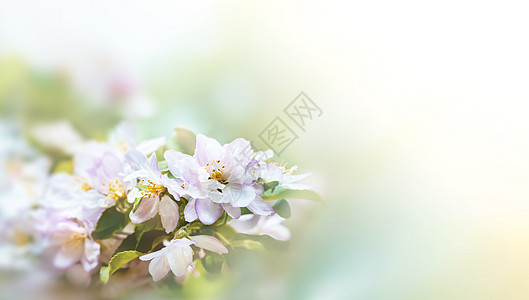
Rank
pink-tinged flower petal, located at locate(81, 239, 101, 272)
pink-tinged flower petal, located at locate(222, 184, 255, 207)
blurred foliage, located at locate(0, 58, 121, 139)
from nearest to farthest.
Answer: pink-tinged flower petal, located at locate(222, 184, 255, 207) < pink-tinged flower petal, located at locate(81, 239, 101, 272) < blurred foliage, located at locate(0, 58, 121, 139)

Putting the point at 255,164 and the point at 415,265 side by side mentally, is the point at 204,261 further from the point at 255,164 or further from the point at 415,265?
the point at 415,265

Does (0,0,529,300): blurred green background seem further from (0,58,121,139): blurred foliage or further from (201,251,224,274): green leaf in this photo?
(0,58,121,139): blurred foliage

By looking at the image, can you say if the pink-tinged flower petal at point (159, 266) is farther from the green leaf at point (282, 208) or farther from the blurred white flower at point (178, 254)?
the green leaf at point (282, 208)

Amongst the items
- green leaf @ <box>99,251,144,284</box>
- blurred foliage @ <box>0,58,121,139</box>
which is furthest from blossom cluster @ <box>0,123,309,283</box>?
blurred foliage @ <box>0,58,121,139</box>

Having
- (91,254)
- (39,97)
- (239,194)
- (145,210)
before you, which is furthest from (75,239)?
(39,97)

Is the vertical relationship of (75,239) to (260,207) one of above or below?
above

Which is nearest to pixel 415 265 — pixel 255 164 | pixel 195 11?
pixel 255 164

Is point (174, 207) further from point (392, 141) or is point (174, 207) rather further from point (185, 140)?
point (392, 141)

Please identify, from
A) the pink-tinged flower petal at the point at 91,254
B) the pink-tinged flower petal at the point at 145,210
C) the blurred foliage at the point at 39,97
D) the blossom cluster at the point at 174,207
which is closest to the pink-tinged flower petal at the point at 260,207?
the blossom cluster at the point at 174,207
